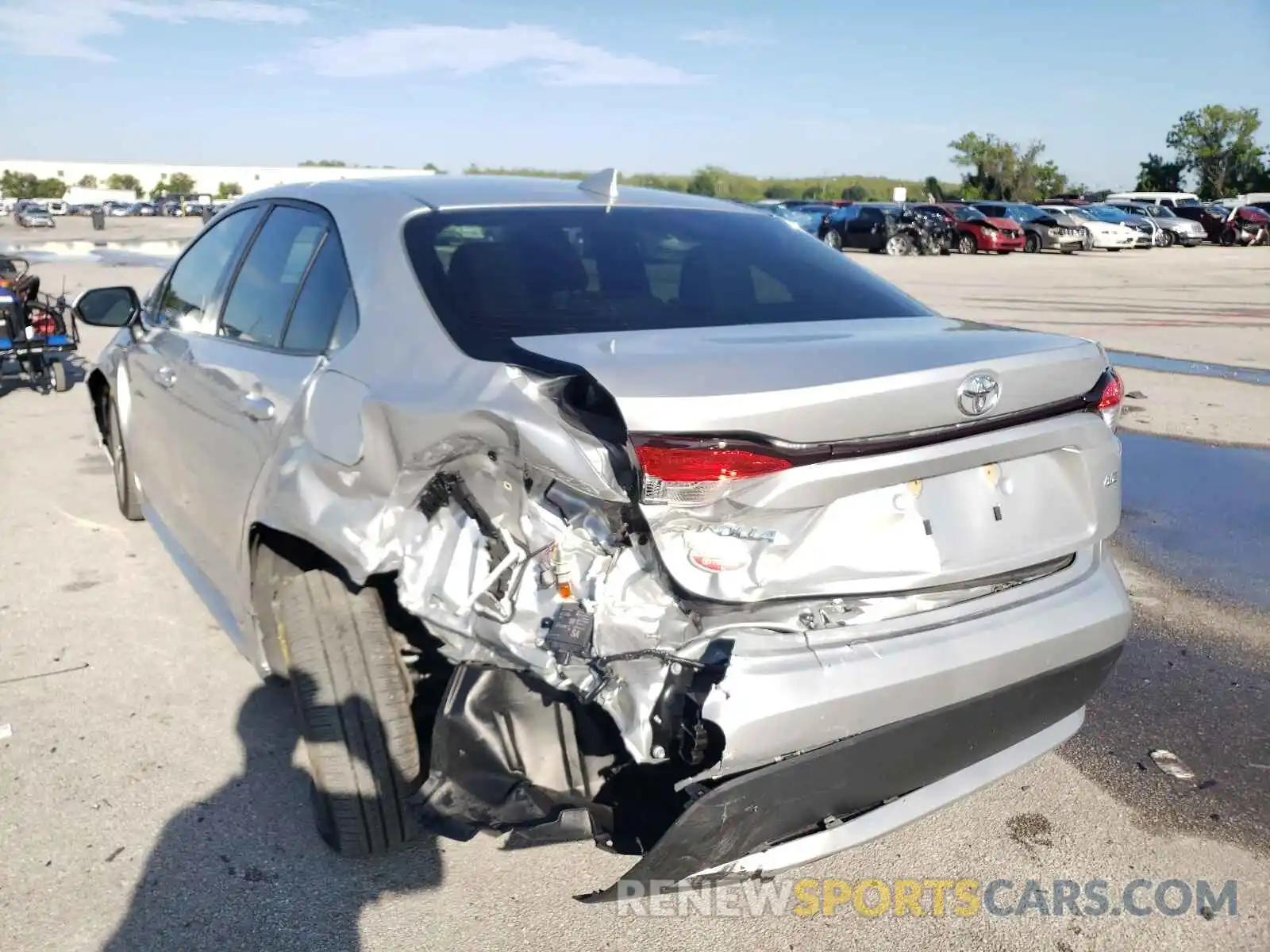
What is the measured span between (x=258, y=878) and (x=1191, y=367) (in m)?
10.2

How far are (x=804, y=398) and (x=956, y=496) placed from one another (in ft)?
1.74

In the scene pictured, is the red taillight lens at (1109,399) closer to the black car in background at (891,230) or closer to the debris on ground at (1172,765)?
the debris on ground at (1172,765)

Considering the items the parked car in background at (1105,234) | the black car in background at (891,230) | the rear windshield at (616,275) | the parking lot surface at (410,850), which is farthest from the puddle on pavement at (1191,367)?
the parked car in background at (1105,234)

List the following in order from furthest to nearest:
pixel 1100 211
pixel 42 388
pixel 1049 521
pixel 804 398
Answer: pixel 1100 211, pixel 42 388, pixel 1049 521, pixel 804 398

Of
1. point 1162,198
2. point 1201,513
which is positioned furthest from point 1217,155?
point 1201,513

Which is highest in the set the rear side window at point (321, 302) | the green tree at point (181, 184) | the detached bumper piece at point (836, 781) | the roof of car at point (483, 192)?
the green tree at point (181, 184)

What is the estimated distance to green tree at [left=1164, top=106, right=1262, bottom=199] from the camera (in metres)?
75.6

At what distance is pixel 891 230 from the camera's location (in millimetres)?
29453

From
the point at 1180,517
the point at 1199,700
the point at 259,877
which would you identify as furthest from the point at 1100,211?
the point at 259,877

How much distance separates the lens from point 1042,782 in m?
3.22

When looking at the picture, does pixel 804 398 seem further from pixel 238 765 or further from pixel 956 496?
pixel 238 765

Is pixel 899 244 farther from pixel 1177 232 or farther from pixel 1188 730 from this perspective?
pixel 1188 730

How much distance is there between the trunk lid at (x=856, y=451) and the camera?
6.96ft

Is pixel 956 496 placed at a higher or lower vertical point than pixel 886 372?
lower
